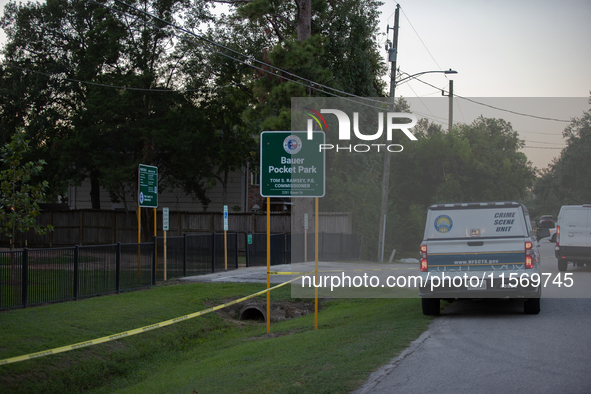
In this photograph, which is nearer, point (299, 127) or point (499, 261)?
point (499, 261)

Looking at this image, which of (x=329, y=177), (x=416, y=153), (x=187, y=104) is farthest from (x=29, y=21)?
(x=416, y=153)

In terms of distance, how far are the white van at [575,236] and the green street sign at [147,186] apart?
13.6m

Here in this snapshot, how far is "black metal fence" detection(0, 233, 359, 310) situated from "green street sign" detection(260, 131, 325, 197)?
5165 mm

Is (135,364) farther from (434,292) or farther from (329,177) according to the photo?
(329,177)

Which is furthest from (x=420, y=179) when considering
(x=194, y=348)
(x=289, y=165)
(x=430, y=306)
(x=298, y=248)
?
(x=194, y=348)

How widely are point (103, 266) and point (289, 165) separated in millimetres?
6320

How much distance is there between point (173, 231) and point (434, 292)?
22299mm

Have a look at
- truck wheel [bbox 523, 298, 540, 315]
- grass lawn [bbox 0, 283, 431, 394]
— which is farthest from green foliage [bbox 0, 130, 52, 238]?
truck wheel [bbox 523, 298, 540, 315]

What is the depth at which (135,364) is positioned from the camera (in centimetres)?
963

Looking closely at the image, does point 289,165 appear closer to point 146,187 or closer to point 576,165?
point 146,187

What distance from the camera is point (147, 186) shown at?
17.2 meters

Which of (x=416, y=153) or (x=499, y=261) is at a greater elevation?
(x=416, y=153)

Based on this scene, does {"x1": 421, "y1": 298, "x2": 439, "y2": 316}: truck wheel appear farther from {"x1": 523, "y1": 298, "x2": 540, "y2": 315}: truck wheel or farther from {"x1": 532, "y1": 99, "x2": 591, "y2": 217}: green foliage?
{"x1": 532, "y1": 99, "x2": 591, "y2": 217}: green foliage

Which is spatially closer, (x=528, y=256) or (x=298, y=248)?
(x=528, y=256)
